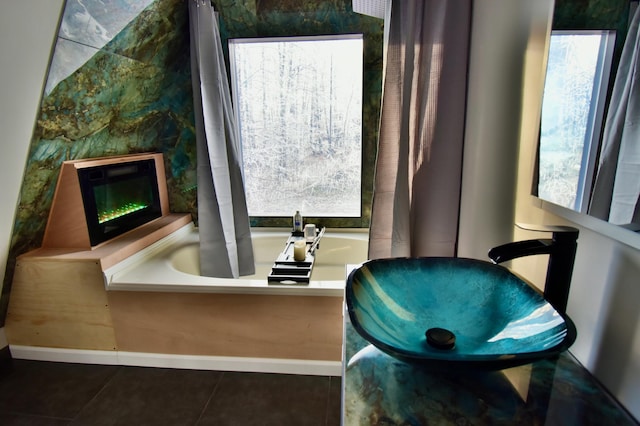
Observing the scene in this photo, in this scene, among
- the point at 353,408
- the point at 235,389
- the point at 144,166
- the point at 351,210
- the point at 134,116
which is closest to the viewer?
the point at 353,408

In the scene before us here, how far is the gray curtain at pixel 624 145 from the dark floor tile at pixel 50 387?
7.67ft

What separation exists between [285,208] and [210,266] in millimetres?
813

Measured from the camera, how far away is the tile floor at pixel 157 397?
1.69 meters

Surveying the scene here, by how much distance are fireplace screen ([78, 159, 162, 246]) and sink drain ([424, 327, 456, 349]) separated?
2047 millimetres

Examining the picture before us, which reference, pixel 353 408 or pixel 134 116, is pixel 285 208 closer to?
pixel 134 116

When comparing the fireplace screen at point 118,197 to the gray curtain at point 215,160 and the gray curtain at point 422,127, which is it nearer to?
the gray curtain at point 215,160

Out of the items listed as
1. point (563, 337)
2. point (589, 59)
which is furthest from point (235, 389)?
point (589, 59)

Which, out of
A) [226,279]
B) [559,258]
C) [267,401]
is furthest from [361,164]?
[559,258]

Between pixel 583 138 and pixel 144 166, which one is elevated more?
pixel 583 138

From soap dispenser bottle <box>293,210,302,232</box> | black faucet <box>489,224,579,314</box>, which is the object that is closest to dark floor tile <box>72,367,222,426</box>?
soap dispenser bottle <box>293,210,302,232</box>

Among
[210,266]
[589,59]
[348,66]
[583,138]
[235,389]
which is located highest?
[348,66]

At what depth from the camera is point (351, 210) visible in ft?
9.52

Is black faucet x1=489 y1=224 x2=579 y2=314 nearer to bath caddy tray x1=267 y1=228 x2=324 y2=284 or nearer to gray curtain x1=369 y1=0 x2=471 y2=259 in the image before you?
gray curtain x1=369 y1=0 x2=471 y2=259

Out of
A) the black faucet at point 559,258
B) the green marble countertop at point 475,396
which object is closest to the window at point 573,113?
the black faucet at point 559,258
